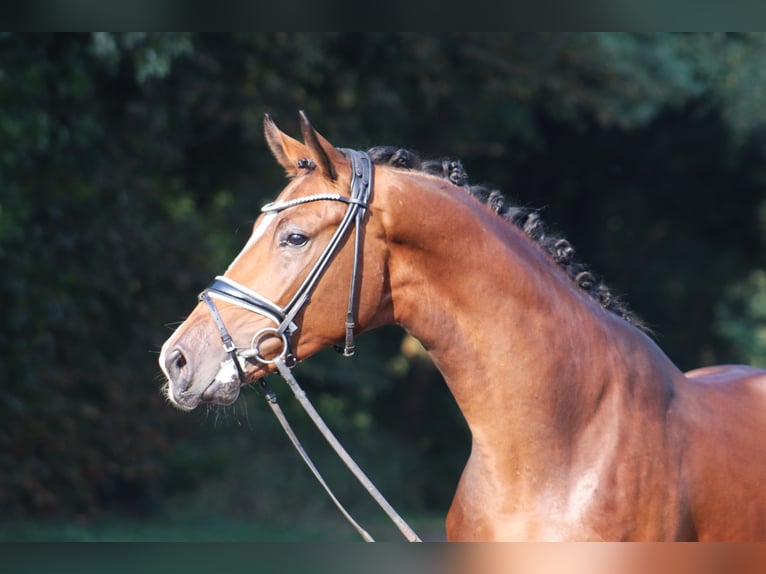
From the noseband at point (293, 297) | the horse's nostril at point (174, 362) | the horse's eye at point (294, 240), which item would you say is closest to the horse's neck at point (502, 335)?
the noseband at point (293, 297)

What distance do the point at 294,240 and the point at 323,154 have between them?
29 cm

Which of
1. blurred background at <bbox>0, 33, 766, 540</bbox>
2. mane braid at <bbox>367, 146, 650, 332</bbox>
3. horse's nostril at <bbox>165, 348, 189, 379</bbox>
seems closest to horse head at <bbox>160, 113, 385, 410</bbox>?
horse's nostril at <bbox>165, 348, 189, 379</bbox>

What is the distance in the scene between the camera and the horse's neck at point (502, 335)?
3279 millimetres

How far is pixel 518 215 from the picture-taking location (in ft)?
12.0

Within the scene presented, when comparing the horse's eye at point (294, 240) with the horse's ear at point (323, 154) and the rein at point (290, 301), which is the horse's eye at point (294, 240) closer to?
the rein at point (290, 301)

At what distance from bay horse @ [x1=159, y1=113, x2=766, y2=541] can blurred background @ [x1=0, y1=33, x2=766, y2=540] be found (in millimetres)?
4990

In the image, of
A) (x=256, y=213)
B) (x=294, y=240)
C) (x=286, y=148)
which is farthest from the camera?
(x=256, y=213)

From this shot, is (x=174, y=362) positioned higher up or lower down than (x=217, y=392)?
higher up

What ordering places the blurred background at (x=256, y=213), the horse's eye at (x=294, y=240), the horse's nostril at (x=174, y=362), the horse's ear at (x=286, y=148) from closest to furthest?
1. the horse's nostril at (x=174, y=362)
2. the horse's eye at (x=294, y=240)
3. the horse's ear at (x=286, y=148)
4. the blurred background at (x=256, y=213)

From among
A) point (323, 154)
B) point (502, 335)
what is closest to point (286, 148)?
point (323, 154)

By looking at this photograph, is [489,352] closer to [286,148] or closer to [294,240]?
[294,240]

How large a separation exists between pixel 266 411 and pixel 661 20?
485 inches

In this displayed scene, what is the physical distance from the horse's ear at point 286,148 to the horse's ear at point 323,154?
181 mm

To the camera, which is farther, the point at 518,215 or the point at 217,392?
the point at 518,215
